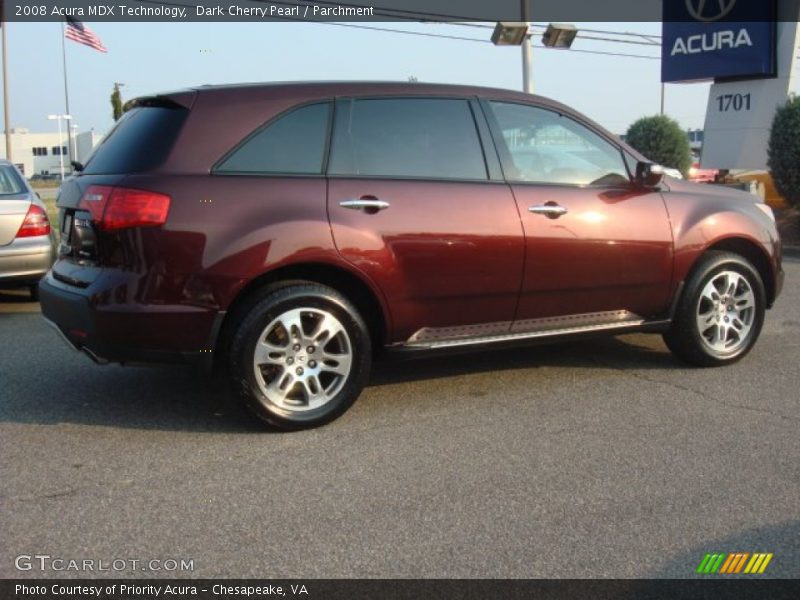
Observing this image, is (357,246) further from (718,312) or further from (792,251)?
(792,251)

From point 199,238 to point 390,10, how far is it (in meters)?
17.3

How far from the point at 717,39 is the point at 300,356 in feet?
48.7

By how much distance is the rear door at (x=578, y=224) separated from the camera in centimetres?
492

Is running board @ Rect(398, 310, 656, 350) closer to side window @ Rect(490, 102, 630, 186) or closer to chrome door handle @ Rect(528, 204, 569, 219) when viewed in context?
chrome door handle @ Rect(528, 204, 569, 219)

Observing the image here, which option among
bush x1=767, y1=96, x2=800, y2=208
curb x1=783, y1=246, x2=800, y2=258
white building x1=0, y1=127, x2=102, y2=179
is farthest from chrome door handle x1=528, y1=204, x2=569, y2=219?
white building x1=0, y1=127, x2=102, y2=179

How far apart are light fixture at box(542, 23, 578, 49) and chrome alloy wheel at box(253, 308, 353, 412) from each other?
14.5m

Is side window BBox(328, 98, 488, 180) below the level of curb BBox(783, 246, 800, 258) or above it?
above

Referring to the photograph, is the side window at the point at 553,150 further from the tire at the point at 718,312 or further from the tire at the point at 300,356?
the tire at the point at 300,356

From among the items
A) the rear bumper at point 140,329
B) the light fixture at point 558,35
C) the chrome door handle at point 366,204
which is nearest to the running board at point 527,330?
the chrome door handle at point 366,204

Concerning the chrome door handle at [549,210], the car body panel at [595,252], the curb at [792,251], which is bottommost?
the curb at [792,251]

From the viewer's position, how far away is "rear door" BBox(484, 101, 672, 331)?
4922 millimetres

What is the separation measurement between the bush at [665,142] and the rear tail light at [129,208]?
48.9 ft

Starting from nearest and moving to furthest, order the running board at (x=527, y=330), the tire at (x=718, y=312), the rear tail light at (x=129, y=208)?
the rear tail light at (x=129, y=208), the running board at (x=527, y=330), the tire at (x=718, y=312)

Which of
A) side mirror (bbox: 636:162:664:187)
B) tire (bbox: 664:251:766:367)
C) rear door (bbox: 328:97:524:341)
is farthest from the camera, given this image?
tire (bbox: 664:251:766:367)
